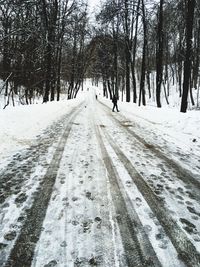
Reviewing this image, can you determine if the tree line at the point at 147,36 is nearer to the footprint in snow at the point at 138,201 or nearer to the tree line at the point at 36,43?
the tree line at the point at 36,43

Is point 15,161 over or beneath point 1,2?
beneath

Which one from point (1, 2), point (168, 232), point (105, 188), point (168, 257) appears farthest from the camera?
point (1, 2)

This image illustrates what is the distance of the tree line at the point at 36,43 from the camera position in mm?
9750

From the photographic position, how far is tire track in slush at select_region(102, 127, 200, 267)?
2.77m

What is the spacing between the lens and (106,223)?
11.1 feet

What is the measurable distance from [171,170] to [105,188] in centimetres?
184

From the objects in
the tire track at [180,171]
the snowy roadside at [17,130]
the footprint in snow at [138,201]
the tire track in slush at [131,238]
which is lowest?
the tire track in slush at [131,238]

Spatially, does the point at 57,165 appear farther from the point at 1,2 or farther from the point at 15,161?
the point at 1,2

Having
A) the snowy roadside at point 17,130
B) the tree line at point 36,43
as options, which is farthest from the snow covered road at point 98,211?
the tree line at point 36,43

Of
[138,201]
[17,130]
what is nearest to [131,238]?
[138,201]

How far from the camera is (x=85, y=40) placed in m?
39.2

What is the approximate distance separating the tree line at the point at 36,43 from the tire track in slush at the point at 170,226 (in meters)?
6.72

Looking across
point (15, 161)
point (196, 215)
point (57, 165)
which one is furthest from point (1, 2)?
point (196, 215)

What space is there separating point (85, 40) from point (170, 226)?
3931 cm
